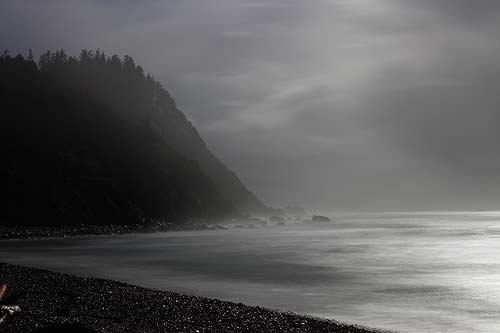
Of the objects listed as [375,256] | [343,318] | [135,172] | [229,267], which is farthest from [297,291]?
[135,172]

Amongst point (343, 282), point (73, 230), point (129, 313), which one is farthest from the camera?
point (73, 230)

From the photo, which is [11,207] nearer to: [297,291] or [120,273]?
[120,273]

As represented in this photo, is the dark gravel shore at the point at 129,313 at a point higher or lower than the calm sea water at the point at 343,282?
higher

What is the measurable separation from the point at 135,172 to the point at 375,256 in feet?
383

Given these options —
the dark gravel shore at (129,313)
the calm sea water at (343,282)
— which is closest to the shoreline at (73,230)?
the calm sea water at (343,282)

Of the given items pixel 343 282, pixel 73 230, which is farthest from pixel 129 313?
pixel 73 230

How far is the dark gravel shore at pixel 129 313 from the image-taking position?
909 inches

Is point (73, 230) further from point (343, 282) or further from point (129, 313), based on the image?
point (129, 313)

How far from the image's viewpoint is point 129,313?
90.0ft

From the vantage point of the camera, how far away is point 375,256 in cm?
9881

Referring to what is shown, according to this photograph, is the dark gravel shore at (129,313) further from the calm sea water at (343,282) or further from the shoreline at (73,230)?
the shoreline at (73,230)

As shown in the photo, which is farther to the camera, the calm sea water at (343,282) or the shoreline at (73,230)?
the shoreline at (73,230)

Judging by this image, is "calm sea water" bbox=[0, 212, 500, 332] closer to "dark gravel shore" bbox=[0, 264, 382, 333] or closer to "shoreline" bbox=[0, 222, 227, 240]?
"dark gravel shore" bbox=[0, 264, 382, 333]

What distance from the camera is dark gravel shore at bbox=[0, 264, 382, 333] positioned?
23.1 metres
